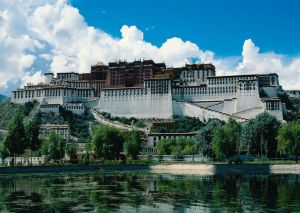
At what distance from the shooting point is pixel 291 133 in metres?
65.1

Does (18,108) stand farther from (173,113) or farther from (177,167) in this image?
(177,167)

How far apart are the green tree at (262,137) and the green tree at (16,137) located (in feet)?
116

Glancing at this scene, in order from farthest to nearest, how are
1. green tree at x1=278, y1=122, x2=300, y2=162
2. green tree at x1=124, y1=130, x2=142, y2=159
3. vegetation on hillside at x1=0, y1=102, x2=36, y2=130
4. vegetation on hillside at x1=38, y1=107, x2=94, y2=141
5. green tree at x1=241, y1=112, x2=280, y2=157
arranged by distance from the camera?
vegetation on hillside at x1=0, y1=102, x2=36, y2=130 → vegetation on hillside at x1=38, y1=107, x2=94, y2=141 → green tree at x1=124, y1=130, x2=142, y2=159 → green tree at x1=241, y1=112, x2=280, y2=157 → green tree at x1=278, y1=122, x2=300, y2=162

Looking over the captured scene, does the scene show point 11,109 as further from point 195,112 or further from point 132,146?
point 132,146

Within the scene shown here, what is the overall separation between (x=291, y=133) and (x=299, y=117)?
55328mm

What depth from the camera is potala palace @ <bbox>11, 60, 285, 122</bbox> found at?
122 meters

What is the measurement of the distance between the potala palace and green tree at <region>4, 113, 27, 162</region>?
63.9 meters

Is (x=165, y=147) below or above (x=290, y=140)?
below

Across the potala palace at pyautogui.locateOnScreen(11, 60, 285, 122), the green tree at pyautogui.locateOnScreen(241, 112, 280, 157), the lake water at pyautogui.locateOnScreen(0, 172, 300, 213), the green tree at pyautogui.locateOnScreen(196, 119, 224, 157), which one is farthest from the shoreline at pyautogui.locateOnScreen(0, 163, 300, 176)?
the potala palace at pyautogui.locateOnScreen(11, 60, 285, 122)

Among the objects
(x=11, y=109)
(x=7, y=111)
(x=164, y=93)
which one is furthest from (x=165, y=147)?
(x=11, y=109)

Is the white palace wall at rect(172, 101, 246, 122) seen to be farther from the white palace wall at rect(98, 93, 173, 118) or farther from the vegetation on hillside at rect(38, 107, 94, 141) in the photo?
the vegetation on hillside at rect(38, 107, 94, 141)

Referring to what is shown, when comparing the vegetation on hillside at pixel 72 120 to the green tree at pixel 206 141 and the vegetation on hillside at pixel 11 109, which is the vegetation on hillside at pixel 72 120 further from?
the green tree at pixel 206 141

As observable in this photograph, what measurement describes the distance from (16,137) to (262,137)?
37.1 meters

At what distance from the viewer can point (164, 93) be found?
5098 inches
